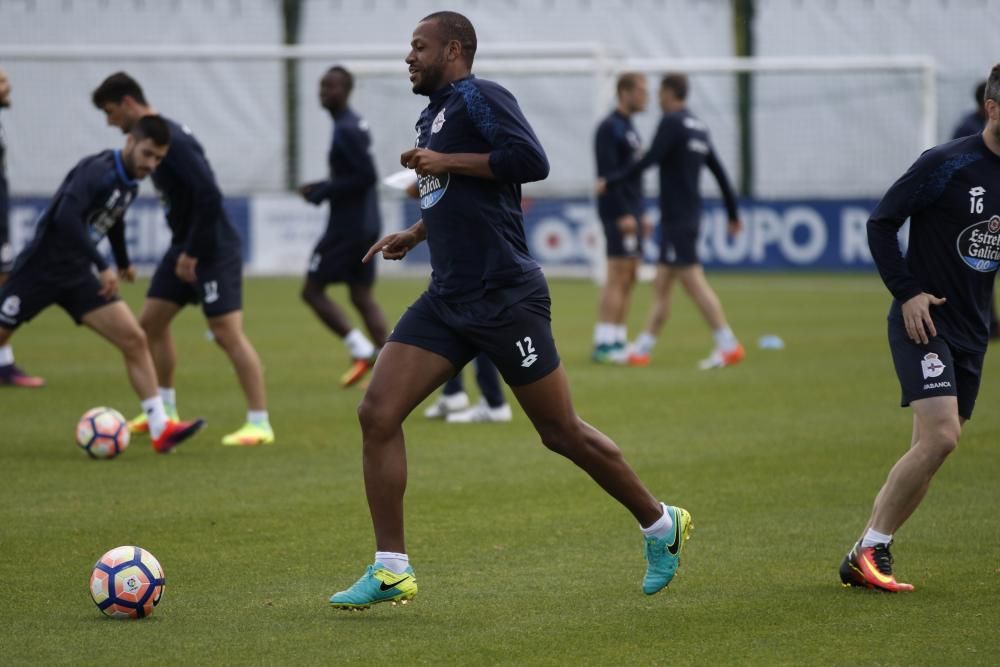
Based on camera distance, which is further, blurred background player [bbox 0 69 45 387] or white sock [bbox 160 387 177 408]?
blurred background player [bbox 0 69 45 387]

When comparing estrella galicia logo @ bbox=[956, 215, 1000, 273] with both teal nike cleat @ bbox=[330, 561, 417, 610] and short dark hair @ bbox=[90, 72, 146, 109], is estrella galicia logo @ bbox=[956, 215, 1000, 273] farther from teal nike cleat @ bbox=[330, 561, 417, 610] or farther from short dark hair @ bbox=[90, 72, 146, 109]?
short dark hair @ bbox=[90, 72, 146, 109]

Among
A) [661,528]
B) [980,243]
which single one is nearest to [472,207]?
[661,528]

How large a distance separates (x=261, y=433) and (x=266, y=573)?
3.96 meters

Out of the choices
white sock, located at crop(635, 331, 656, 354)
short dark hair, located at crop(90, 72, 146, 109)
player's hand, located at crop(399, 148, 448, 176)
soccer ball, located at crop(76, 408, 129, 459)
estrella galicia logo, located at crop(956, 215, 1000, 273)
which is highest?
player's hand, located at crop(399, 148, 448, 176)

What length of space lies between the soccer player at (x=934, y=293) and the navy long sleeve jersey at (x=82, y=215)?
541 cm

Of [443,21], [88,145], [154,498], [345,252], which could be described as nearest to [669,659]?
[443,21]

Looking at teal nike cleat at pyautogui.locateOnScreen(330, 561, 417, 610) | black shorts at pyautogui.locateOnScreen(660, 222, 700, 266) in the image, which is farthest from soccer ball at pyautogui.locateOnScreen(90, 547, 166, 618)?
black shorts at pyautogui.locateOnScreen(660, 222, 700, 266)

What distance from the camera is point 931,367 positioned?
6332 millimetres

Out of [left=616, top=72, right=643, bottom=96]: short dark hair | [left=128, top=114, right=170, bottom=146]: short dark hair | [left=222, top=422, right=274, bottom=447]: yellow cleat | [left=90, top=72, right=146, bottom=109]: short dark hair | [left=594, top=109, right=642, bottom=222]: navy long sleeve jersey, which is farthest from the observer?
[left=594, top=109, right=642, bottom=222]: navy long sleeve jersey

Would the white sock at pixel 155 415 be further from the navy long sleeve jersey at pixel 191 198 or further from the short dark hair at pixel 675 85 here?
the short dark hair at pixel 675 85

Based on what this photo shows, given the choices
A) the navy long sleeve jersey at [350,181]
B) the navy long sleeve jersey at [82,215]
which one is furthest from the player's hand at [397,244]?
the navy long sleeve jersey at [350,181]

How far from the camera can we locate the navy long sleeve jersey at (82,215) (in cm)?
992

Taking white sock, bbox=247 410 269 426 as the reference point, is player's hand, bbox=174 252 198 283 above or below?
above

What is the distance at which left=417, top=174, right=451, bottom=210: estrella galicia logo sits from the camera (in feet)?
20.2
